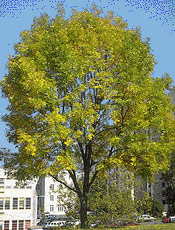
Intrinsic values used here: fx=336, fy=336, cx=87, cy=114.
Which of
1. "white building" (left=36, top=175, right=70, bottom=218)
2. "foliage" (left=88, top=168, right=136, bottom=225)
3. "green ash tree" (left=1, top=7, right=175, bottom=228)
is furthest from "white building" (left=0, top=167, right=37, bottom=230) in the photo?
"white building" (left=36, top=175, right=70, bottom=218)

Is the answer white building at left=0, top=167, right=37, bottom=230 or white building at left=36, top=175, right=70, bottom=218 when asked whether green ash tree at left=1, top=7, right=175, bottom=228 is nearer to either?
white building at left=0, top=167, right=37, bottom=230

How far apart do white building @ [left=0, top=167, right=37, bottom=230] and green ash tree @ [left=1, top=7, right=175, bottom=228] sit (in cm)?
2784

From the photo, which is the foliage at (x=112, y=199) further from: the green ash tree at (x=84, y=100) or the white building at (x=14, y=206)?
the white building at (x=14, y=206)

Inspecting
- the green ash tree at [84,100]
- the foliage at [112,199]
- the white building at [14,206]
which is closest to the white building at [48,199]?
the white building at [14,206]

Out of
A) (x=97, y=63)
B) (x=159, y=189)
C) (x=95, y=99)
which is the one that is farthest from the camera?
(x=159, y=189)

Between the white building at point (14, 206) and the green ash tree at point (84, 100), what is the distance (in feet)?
91.4

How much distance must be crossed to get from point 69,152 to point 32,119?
91.4 inches

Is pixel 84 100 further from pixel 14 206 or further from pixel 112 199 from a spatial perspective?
pixel 14 206

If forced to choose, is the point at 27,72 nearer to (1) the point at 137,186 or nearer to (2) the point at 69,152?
(2) the point at 69,152

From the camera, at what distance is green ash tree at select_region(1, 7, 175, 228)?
42.6 feet

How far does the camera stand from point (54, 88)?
13.2m

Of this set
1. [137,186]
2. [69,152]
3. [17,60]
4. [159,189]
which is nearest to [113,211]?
[137,186]

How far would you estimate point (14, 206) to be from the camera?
138ft

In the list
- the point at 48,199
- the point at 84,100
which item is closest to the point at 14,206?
the point at 84,100
